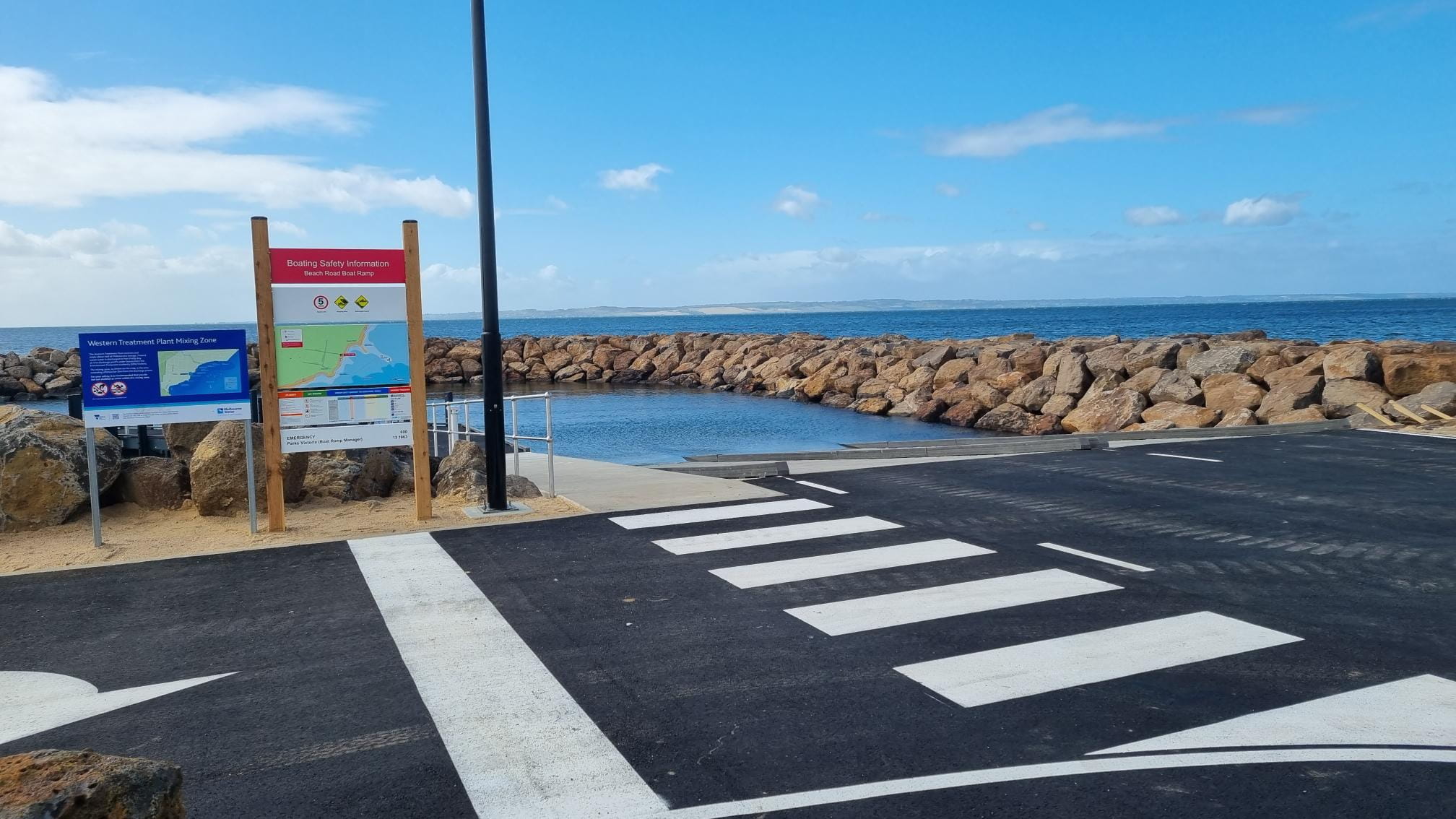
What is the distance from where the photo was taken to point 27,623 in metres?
6.84

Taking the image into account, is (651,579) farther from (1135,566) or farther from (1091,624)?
(1135,566)

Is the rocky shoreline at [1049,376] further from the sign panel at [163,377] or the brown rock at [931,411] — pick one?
the sign panel at [163,377]

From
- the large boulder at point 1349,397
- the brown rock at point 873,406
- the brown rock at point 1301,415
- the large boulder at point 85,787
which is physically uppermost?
the large boulder at point 85,787

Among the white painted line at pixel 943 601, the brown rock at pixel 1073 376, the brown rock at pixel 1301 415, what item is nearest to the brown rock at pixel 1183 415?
the brown rock at pixel 1301 415

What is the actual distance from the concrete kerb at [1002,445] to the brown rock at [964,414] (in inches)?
453

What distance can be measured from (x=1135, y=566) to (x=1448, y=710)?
9.55ft

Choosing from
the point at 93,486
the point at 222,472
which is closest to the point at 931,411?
the point at 222,472

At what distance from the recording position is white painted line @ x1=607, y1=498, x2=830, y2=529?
9.84m

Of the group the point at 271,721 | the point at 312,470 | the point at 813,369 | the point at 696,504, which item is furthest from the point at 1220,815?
the point at 813,369

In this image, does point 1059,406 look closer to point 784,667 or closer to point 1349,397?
point 1349,397

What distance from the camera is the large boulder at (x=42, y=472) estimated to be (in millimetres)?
9477

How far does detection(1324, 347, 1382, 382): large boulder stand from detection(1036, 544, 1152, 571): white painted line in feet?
51.3

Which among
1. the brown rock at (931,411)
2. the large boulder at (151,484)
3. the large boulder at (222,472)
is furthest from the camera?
the brown rock at (931,411)

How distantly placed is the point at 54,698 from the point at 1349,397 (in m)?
21.4
